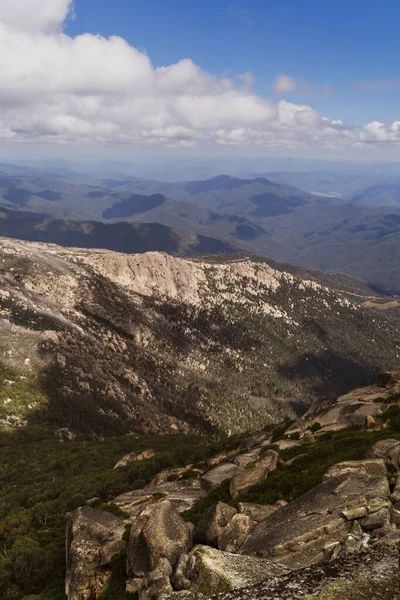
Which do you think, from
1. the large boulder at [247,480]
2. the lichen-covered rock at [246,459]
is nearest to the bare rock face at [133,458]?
the lichen-covered rock at [246,459]

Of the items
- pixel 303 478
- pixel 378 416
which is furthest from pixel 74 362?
pixel 303 478

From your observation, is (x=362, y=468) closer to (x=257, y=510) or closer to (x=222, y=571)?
(x=257, y=510)

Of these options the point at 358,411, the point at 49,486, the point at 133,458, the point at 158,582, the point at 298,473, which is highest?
the point at 158,582

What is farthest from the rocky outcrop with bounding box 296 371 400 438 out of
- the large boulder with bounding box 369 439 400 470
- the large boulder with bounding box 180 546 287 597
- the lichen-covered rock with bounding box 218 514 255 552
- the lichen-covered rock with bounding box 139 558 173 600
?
the lichen-covered rock with bounding box 139 558 173 600

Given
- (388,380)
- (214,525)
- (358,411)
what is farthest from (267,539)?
(388,380)

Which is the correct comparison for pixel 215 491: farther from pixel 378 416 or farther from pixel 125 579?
pixel 378 416

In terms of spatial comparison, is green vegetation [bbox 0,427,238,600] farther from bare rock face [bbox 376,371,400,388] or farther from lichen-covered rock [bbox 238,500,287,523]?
bare rock face [bbox 376,371,400,388]
